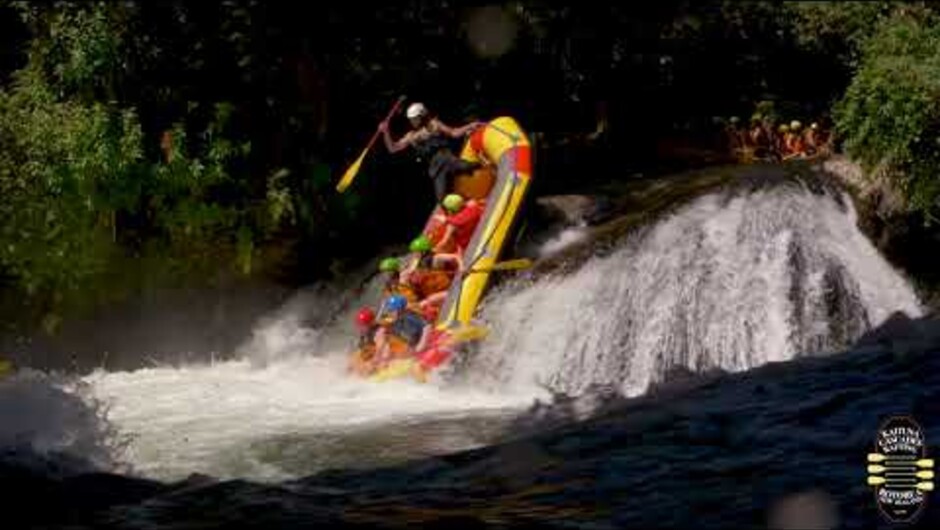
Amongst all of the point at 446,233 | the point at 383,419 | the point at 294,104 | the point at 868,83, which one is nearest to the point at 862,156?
the point at 868,83

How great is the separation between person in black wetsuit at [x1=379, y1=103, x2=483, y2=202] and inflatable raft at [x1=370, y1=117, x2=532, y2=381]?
130 mm

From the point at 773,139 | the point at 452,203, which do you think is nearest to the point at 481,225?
the point at 452,203

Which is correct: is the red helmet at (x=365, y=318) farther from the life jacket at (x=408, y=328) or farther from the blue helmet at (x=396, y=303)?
the life jacket at (x=408, y=328)

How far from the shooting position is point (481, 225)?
11.6m

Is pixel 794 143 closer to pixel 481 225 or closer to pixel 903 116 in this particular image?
pixel 903 116

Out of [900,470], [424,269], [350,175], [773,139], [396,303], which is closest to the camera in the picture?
[900,470]

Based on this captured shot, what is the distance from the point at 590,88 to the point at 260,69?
20.3 ft

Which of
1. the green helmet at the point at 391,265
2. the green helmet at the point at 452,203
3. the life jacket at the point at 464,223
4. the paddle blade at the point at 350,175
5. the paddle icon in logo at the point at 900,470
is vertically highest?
the paddle blade at the point at 350,175

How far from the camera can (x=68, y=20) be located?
12562 millimetres

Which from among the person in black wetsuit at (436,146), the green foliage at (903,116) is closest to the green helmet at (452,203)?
the person in black wetsuit at (436,146)

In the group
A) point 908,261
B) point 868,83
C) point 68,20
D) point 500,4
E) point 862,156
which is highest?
point 500,4

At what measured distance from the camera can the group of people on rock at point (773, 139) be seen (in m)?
16.0

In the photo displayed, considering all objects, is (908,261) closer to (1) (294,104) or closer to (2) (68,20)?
(1) (294,104)

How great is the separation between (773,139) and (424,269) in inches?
297
